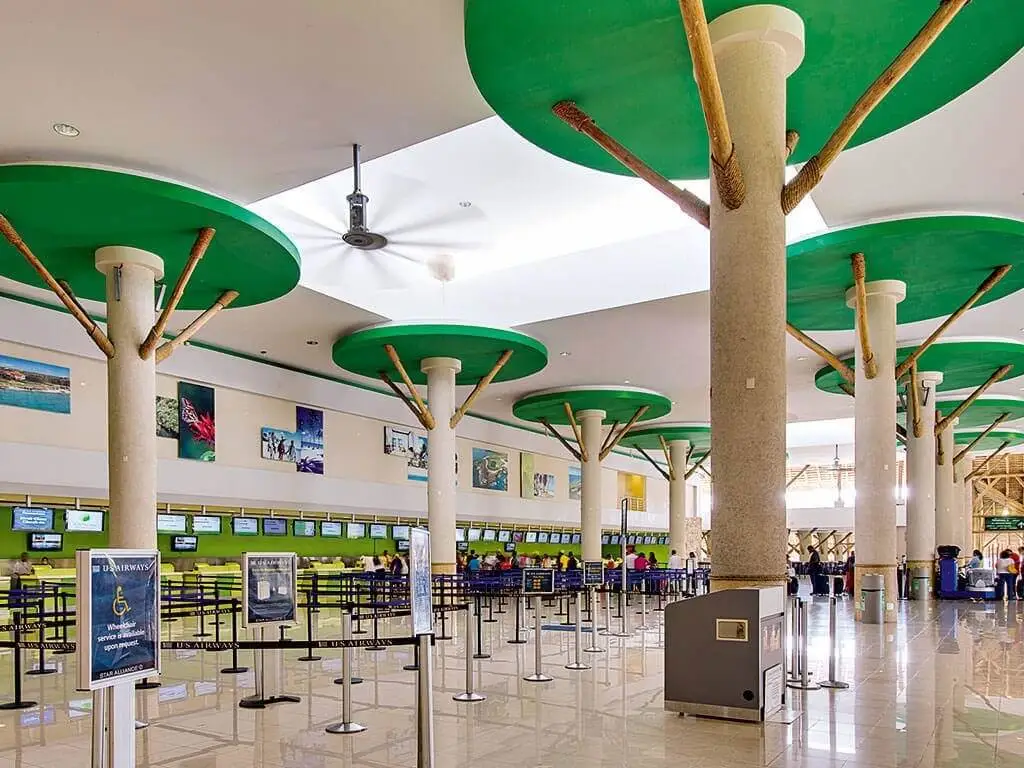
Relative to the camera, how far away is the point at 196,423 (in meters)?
24.7

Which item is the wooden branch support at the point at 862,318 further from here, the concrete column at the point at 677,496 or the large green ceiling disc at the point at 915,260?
the concrete column at the point at 677,496

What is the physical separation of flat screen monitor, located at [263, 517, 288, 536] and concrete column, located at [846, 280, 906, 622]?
56.6 feet

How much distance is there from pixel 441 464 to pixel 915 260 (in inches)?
508

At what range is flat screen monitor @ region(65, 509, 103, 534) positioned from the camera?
900 inches

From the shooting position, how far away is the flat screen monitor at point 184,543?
85.7 feet

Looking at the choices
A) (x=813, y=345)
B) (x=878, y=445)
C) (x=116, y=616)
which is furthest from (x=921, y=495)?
(x=116, y=616)

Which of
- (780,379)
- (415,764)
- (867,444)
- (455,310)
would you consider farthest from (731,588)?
(455,310)

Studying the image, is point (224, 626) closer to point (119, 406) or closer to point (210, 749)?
point (119, 406)

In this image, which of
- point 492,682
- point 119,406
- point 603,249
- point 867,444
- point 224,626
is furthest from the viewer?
point 224,626

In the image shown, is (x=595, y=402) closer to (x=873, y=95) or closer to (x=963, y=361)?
(x=963, y=361)

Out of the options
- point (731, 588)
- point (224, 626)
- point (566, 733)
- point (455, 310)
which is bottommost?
point (224, 626)

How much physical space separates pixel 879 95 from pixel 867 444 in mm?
11206

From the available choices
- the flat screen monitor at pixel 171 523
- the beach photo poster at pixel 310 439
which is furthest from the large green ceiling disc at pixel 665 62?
the beach photo poster at pixel 310 439

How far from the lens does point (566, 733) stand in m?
8.88
